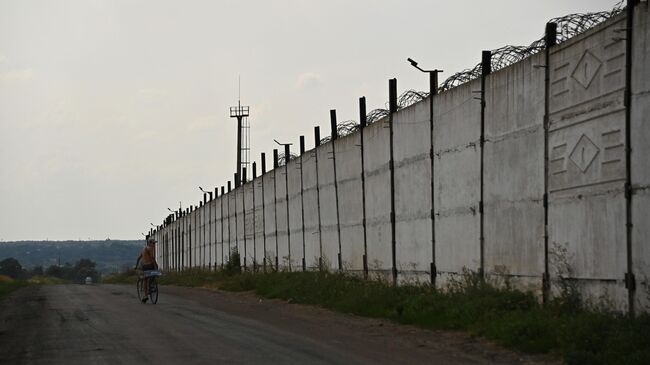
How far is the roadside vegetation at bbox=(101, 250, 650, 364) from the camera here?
11.7m

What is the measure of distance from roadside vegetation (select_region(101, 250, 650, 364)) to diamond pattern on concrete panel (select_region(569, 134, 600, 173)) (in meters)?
1.97

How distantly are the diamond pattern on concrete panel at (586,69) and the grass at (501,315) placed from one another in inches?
134

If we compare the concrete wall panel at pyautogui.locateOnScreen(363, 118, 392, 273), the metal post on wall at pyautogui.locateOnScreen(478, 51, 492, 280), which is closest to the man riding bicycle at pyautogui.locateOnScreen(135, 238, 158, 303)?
the concrete wall panel at pyautogui.locateOnScreen(363, 118, 392, 273)

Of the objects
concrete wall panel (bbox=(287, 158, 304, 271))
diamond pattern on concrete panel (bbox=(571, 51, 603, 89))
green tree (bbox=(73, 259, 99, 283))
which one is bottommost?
green tree (bbox=(73, 259, 99, 283))

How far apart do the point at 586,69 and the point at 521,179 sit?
2760 mm

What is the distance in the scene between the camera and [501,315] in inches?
606

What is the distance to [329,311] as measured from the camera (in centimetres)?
2170

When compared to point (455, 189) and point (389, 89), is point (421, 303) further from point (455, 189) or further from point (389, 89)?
point (389, 89)

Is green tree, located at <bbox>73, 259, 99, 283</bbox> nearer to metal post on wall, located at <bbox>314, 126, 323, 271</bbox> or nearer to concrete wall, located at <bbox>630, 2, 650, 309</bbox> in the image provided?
metal post on wall, located at <bbox>314, 126, 323, 271</bbox>

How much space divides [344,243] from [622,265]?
15.5 meters

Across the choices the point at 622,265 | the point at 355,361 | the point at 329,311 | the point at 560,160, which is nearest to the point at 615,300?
the point at 622,265

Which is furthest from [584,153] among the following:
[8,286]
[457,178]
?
[8,286]

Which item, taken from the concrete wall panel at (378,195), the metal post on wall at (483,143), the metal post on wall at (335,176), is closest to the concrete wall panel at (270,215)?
the metal post on wall at (335,176)

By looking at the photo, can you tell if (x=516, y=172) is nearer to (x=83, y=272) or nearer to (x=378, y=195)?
(x=378, y=195)
